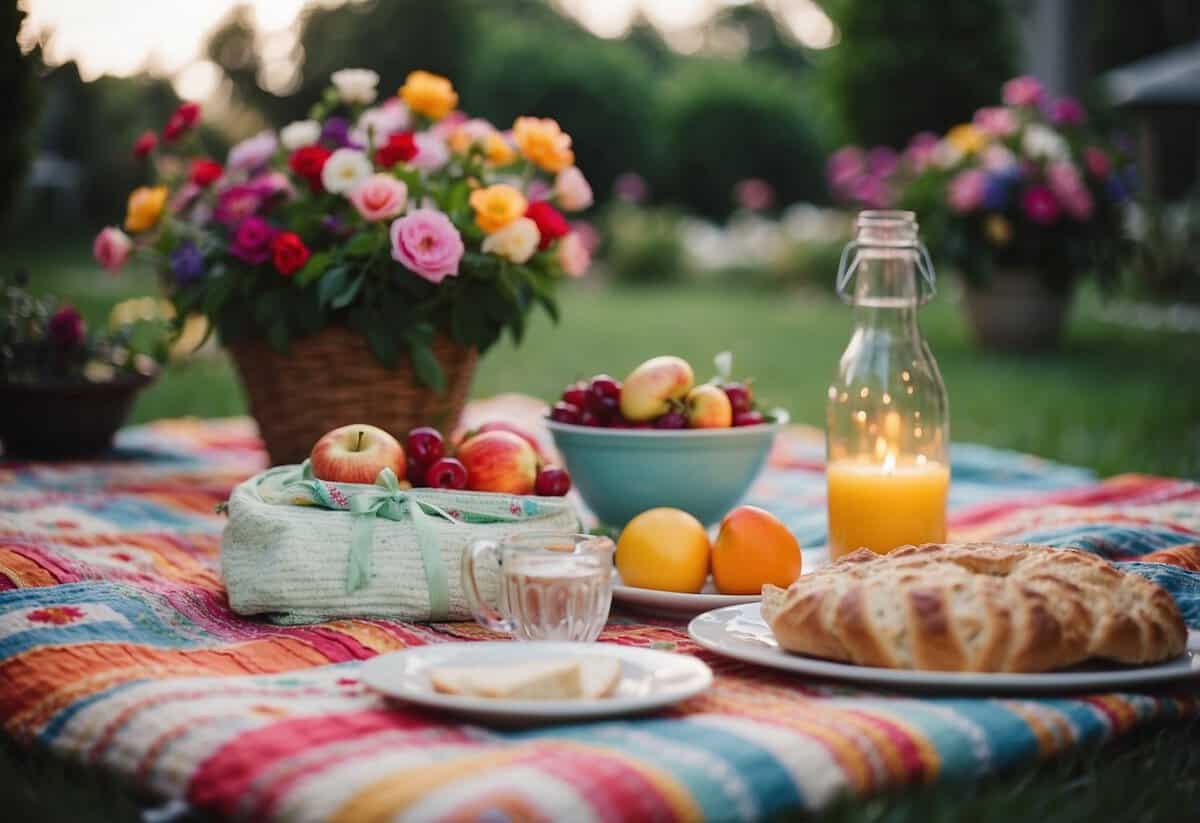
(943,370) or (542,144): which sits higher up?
(542,144)

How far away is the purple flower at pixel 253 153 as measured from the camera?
2910 millimetres

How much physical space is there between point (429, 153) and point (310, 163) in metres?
0.24

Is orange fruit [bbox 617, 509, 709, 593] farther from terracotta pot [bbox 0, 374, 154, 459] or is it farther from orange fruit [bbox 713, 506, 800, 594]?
terracotta pot [bbox 0, 374, 154, 459]

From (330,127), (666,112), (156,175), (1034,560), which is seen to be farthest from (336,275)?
(666,112)

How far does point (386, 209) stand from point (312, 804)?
1.54 metres

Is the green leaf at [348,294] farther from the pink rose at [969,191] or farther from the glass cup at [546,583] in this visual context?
the pink rose at [969,191]

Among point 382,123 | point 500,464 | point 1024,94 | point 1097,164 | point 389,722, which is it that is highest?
point 1024,94

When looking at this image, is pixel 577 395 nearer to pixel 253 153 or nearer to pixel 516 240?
pixel 516 240

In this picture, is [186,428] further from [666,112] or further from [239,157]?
[666,112]

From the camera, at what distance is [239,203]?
9.18ft

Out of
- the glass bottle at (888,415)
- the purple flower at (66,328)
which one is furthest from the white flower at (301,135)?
the glass bottle at (888,415)

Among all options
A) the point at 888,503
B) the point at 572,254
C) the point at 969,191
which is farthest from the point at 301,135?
the point at 969,191

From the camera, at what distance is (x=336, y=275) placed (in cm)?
264

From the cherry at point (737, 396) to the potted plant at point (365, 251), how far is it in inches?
19.4
